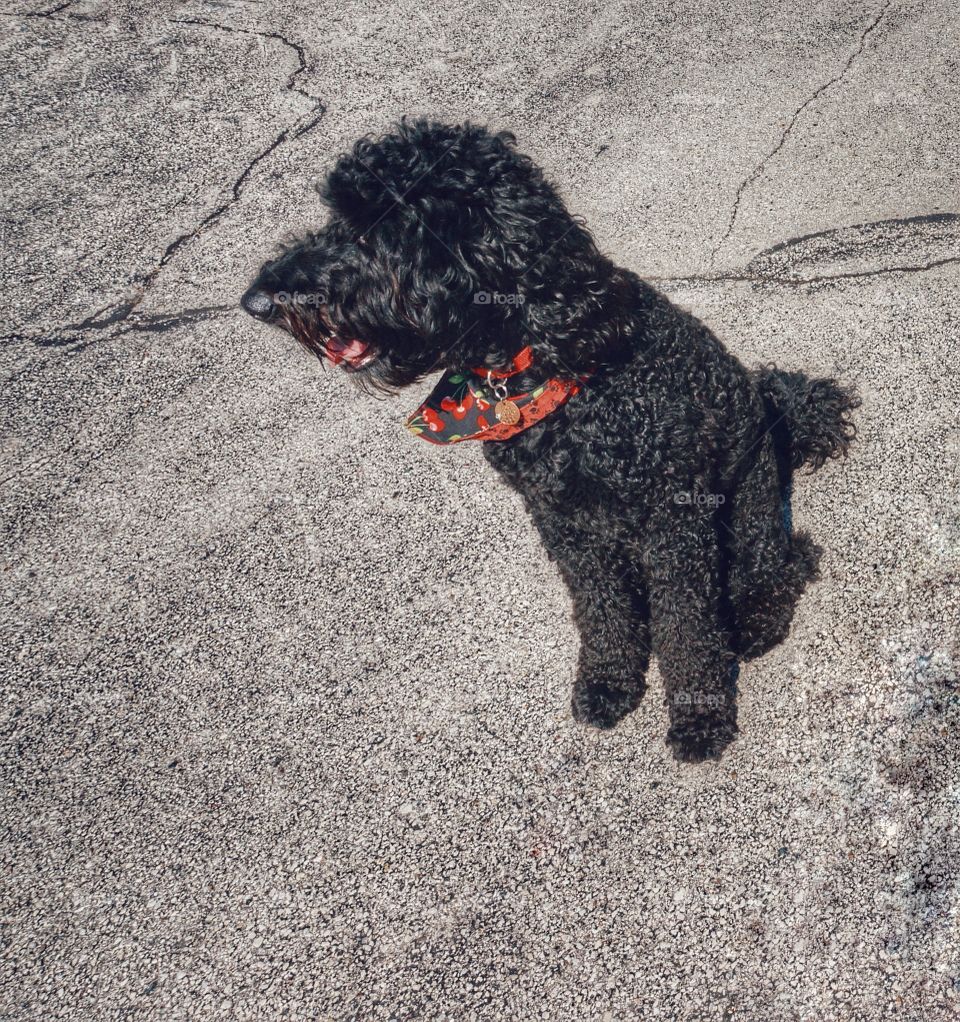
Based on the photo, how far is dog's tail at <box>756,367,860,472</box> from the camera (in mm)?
3479

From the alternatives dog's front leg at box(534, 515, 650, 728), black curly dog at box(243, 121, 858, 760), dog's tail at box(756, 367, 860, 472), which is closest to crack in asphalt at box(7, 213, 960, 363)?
dog's tail at box(756, 367, 860, 472)

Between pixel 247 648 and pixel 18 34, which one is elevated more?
pixel 18 34

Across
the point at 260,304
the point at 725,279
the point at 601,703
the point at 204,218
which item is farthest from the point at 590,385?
the point at 204,218

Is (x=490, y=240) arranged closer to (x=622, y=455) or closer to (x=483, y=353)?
(x=483, y=353)

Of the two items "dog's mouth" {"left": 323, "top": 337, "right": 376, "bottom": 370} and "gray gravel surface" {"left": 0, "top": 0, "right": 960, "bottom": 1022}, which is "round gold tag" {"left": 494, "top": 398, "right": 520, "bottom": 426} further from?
"gray gravel surface" {"left": 0, "top": 0, "right": 960, "bottom": 1022}

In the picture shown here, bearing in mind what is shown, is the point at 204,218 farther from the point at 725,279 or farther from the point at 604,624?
the point at 604,624

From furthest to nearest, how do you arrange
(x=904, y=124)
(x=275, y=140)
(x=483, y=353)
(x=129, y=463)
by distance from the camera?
(x=275, y=140)
(x=904, y=124)
(x=129, y=463)
(x=483, y=353)

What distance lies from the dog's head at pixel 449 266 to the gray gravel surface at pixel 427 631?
4.66 ft

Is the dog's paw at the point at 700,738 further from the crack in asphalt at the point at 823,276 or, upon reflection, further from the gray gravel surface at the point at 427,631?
the crack in asphalt at the point at 823,276

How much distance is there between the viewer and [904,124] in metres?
5.67

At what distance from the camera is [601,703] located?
322 cm

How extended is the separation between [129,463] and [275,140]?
120 inches

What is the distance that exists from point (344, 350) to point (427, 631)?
4.37 feet

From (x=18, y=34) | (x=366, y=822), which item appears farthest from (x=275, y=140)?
(x=366, y=822)
